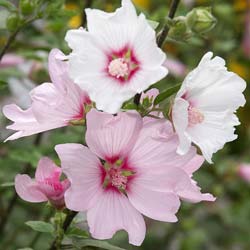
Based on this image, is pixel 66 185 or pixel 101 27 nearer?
pixel 101 27

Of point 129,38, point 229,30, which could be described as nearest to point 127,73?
point 129,38

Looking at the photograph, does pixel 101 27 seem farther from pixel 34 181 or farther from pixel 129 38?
pixel 34 181

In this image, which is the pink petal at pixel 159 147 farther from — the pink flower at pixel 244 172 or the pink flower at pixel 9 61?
the pink flower at pixel 244 172

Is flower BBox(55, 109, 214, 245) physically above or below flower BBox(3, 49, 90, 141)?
below

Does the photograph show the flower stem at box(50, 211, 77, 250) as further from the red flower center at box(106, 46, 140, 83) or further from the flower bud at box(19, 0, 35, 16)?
the flower bud at box(19, 0, 35, 16)

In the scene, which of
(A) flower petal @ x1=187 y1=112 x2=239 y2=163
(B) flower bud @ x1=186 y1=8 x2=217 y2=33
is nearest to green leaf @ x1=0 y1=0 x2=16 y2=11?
(B) flower bud @ x1=186 y1=8 x2=217 y2=33

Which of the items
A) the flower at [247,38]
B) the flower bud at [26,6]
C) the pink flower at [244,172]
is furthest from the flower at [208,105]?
the flower at [247,38]
